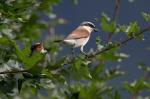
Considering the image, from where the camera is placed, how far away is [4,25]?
4.30m

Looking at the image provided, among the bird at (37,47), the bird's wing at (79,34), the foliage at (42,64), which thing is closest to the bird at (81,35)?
the bird's wing at (79,34)

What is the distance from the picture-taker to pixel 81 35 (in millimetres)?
5711

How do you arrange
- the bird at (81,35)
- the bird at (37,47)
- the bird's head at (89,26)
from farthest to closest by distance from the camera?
the bird's head at (89,26)
the bird at (81,35)
the bird at (37,47)

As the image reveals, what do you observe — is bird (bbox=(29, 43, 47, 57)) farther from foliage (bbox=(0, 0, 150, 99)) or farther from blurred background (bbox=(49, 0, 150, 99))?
blurred background (bbox=(49, 0, 150, 99))

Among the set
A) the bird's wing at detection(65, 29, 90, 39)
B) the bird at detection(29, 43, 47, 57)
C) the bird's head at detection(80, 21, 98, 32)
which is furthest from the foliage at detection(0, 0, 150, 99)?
the bird's head at detection(80, 21, 98, 32)

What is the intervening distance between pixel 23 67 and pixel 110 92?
100cm

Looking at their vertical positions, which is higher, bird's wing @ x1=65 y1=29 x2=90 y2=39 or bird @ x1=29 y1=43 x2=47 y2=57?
bird @ x1=29 y1=43 x2=47 y2=57

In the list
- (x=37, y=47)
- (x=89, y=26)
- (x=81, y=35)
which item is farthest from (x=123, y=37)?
(x=89, y=26)

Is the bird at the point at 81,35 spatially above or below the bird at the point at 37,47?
below

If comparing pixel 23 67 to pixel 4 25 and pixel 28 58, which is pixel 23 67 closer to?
pixel 28 58

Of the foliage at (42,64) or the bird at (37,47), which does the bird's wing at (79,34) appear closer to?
the foliage at (42,64)

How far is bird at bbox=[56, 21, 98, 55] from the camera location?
17.3 feet

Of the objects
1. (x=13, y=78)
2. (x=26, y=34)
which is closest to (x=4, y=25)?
(x=13, y=78)

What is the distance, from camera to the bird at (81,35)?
208 inches
